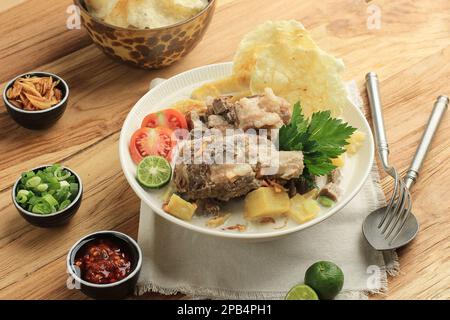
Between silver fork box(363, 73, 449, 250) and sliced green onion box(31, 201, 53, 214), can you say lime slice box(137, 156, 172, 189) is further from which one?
silver fork box(363, 73, 449, 250)

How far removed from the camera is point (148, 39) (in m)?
3.40

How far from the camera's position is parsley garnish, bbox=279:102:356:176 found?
2785mm

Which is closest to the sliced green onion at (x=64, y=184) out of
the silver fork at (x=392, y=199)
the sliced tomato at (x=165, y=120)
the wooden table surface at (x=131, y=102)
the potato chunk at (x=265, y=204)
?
the wooden table surface at (x=131, y=102)

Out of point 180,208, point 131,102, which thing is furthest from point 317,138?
point 131,102

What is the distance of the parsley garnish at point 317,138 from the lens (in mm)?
2785

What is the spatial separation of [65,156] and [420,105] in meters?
1.91

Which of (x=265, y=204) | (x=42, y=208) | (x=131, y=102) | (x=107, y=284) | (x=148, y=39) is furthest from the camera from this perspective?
(x=131, y=102)

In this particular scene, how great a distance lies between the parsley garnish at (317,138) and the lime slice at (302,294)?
496 mm

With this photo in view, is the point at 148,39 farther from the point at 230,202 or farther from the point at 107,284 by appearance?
the point at 107,284

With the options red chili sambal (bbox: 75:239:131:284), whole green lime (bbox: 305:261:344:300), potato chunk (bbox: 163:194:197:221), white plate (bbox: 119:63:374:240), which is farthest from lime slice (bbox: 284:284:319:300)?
red chili sambal (bbox: 75:239:131:284)

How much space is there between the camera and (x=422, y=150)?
128 inches

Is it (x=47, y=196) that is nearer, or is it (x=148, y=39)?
(x=47, y=196)

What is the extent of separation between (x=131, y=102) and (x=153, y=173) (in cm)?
86
